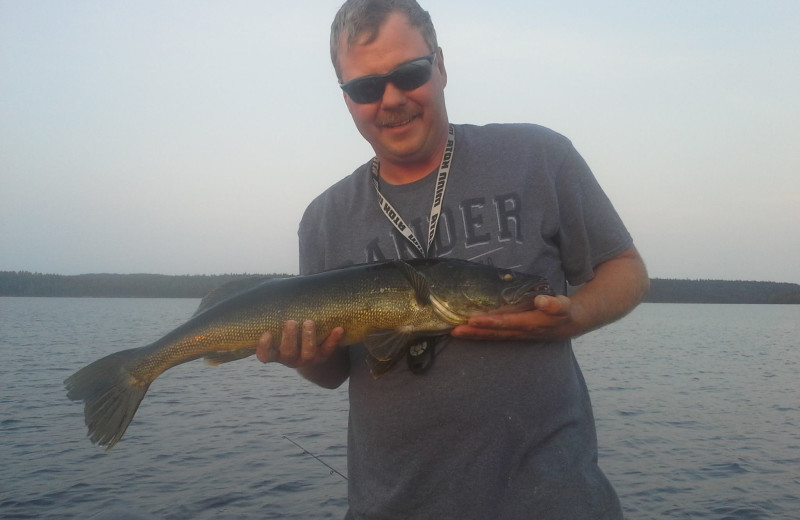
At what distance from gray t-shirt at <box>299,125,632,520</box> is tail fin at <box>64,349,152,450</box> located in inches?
53.3

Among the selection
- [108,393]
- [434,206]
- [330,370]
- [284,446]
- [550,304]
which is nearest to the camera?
[550,304]

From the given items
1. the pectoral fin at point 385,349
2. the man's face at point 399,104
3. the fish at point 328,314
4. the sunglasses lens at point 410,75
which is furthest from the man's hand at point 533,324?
the sunglasses lens at point 410,75

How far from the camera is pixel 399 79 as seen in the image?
10.3 feet

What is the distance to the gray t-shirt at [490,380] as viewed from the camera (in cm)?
274

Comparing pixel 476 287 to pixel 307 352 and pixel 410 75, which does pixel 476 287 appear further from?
pixel 410 75

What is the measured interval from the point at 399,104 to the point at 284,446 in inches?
509

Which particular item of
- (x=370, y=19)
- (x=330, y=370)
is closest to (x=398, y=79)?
(x=370, y=19)

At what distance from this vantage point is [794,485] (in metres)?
12.5

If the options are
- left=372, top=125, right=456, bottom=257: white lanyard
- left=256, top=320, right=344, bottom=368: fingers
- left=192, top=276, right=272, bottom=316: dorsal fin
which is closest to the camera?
left=372, top=125, right=456, bottom=257: white lanyard

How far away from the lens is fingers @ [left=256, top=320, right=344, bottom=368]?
344 centimetres

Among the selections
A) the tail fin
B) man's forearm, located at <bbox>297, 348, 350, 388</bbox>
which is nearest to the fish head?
man's forearm, located at <bbox>297, 348, 350, 388</bbox>

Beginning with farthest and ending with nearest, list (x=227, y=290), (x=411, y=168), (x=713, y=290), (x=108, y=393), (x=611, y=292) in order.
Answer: (x=713, y=290) → (x=227, y=290) → (x=108, y=393) → (x=411, y=168) → (x=611, y=292)

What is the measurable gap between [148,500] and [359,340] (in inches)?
376

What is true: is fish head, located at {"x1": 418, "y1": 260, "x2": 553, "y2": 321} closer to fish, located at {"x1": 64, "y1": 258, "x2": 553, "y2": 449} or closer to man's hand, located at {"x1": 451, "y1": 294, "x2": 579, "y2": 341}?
fish, located at {"x1": 64, "y1": 258, "x2": 553, "y2": 449}
